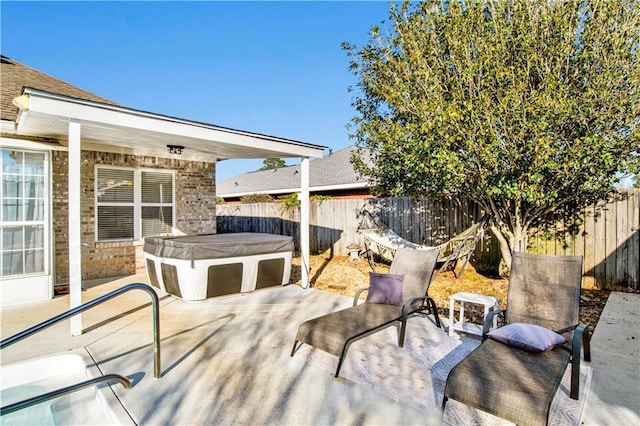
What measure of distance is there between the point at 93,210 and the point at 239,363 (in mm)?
6348

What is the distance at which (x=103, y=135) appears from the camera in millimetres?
6082

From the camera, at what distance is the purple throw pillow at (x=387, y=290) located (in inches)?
191

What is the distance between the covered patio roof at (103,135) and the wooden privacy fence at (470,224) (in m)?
3.67

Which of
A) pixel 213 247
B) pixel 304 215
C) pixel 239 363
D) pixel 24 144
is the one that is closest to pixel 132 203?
pixel 24 144

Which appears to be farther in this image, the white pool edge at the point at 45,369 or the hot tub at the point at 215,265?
the hot tub at the point at 215,265

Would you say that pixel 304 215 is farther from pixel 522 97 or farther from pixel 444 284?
pixel 522 97

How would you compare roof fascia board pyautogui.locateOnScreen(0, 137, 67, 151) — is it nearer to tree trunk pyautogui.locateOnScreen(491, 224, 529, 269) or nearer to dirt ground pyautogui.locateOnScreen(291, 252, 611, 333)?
dirt ground pyautogui.locateOnScreen(291, 252, 611, 333)

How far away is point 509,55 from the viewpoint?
18.4ft

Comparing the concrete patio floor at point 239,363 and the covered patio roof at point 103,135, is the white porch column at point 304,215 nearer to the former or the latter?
the covered patio roof at point 103,135

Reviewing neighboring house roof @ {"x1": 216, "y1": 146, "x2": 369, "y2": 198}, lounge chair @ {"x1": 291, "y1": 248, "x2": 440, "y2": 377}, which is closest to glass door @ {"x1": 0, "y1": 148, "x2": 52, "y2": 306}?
lounge chair @ {"x1": 291, "y1": 248, "x2": 440, "y2": 377}

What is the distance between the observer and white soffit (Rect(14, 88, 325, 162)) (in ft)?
14.2

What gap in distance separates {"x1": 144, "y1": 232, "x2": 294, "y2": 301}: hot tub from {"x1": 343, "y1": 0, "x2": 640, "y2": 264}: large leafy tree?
3.11 m

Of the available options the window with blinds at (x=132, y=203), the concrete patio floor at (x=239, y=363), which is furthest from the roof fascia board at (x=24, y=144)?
the concrete patio floor at (x=239, y=363)

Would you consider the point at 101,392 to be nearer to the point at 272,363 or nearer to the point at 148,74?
the point at 272,363
